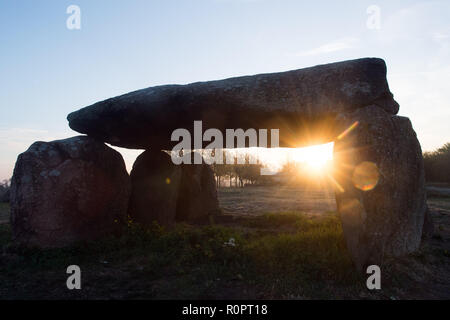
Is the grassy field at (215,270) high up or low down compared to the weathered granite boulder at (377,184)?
down

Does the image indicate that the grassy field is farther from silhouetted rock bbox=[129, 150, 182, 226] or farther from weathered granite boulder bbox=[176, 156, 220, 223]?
weathered granite boulder bbox=[176, 156, 220, 223]

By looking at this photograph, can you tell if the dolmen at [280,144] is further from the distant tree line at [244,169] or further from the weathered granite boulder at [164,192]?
the distant tree line at [244,169]

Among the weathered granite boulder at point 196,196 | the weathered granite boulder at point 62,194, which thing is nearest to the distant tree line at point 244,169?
the weathered granite boulder at point 196,196

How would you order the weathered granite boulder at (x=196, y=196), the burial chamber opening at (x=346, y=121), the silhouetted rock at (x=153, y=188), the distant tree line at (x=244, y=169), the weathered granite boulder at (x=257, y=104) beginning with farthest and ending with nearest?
the distant tree line at (x=244, y=169) → the weathered granite boulder at (x=196, y=196) → the silhouetted rock at (x=153, y=188) → the weathered granite boulder at (x=257, y=104) → the burial chamber opening at (x=346, y=121)

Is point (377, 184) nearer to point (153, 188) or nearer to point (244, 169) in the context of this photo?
point (153, 188)

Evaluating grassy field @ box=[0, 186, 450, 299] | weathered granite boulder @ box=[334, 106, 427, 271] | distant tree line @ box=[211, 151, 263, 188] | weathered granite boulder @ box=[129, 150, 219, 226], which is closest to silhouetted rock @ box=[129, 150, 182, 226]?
weathered granite boulder @ box=[129, 150, 219, 226]

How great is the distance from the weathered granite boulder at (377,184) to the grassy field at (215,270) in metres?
0.33

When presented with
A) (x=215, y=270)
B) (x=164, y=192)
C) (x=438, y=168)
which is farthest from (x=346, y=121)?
(x=438, y=168)

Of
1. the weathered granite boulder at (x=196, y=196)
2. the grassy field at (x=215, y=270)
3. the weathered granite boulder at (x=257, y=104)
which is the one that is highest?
the weathered granite boulder at (x=257, y=104)

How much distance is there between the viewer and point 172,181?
941 cm

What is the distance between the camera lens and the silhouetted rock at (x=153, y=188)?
28.1ft

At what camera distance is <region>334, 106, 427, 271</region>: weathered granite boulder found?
4.86 metres

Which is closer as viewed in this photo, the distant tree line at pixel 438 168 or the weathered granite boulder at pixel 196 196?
the weathered granite boulder at pixel 196 196
